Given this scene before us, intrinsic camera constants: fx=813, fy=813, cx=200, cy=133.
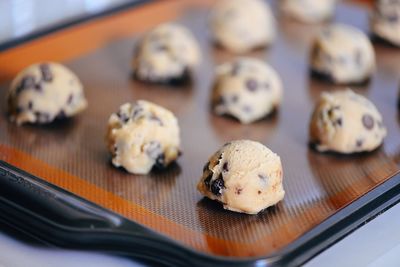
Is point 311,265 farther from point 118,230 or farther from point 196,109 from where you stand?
point 196,109

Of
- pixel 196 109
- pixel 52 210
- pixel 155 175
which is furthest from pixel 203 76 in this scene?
pixel 52 210

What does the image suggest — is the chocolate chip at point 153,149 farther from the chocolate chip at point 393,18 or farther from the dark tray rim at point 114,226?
the chocolate chip at point 393,18

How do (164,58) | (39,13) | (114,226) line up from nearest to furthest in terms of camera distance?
1. (114,226)
2. (164,58)
3. (39,13)

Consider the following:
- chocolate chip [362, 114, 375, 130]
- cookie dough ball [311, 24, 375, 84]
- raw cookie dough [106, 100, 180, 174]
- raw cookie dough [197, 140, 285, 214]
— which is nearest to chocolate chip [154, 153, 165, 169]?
raw cookie dough [106, 100, 180, 174]

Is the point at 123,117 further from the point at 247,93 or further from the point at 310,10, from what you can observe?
the point at 310,10

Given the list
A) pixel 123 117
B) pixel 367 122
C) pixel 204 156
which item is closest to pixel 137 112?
pixel 123 117

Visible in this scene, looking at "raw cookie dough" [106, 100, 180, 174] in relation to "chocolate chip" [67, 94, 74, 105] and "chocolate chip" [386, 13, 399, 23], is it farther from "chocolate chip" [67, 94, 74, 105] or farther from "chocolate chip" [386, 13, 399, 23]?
"chocolate chip" [386, 13, 399, 23]

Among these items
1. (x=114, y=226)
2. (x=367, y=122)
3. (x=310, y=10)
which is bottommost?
(x=310, y=10)
